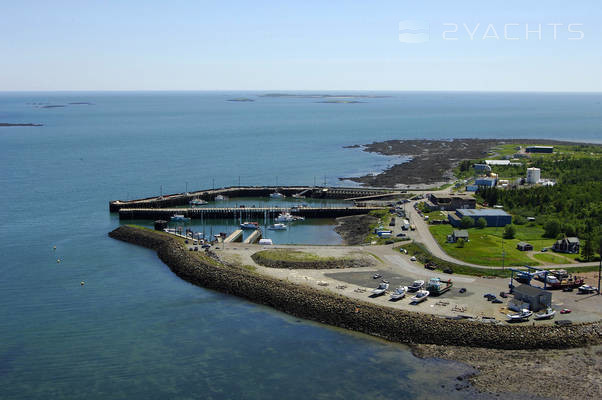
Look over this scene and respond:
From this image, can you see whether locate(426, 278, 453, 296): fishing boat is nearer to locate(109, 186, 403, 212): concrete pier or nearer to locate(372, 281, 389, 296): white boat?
locate(372, 281, 389, 296): white boat

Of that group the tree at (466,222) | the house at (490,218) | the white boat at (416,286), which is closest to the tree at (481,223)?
the house at (490,218)

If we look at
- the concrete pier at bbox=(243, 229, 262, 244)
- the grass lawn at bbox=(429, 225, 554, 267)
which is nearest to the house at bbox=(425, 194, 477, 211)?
the grass lawn at bbox=(429, 225, 554, 267)

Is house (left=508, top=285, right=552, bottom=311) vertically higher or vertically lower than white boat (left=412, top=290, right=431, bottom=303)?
higher

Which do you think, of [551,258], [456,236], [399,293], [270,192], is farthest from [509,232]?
[270,192]

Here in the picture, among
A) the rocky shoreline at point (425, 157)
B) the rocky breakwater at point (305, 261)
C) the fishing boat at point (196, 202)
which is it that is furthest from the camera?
the rocky shoreline at point (425, 157)

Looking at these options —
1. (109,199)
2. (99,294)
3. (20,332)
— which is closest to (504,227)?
(99,294)

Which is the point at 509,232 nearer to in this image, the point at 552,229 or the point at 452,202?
the point at 552,229

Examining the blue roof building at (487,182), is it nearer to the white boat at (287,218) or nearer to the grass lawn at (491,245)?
the grass lawn at (491,245)

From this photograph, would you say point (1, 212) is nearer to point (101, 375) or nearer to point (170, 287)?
point (170, 287)
